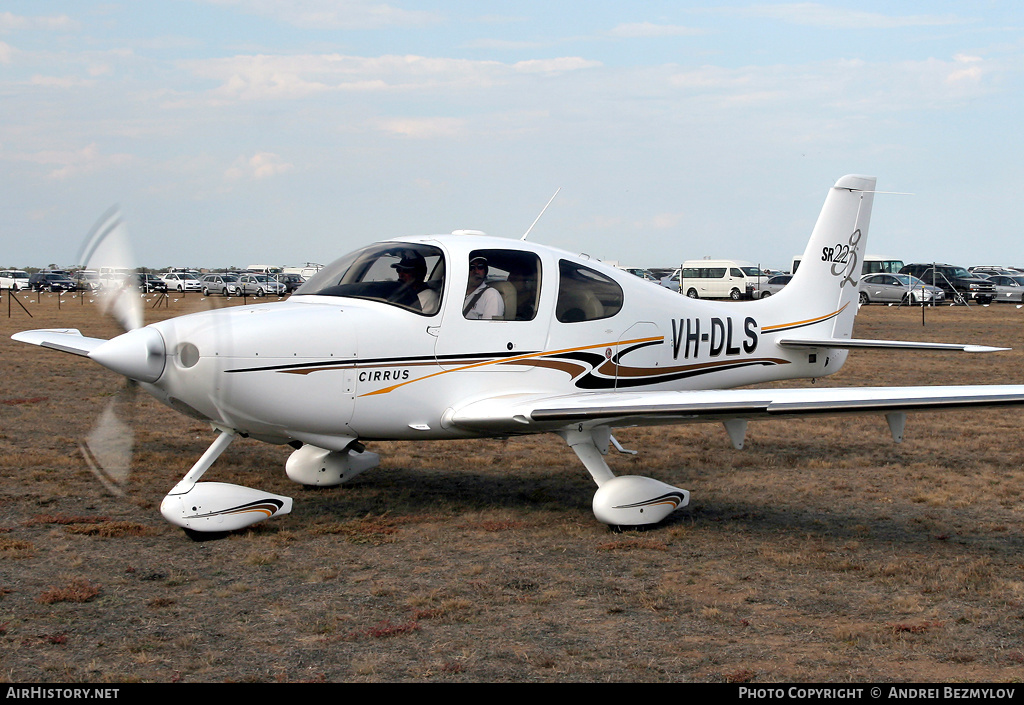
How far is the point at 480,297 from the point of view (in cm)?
751

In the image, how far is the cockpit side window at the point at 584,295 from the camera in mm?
7859

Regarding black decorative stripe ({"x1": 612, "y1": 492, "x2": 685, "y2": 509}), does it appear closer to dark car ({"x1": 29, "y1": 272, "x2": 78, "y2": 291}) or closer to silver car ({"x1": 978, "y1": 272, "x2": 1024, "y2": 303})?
silver car ({"x1": 978, "y1": 272, "x2": 1024, "y2": 303})

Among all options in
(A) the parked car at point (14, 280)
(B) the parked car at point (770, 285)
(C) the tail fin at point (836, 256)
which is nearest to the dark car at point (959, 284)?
(B) the parked car at point (770, 285)

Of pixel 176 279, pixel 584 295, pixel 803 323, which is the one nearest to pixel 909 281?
pixel 803 323

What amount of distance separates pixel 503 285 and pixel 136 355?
288 cm

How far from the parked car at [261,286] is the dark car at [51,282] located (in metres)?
12.8

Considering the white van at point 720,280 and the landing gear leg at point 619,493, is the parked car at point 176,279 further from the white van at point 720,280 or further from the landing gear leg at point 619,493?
the landing gear leg at point 619,493

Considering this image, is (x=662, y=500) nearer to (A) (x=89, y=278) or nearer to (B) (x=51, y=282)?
(A) (x=89, y=278)

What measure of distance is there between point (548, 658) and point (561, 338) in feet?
11.8

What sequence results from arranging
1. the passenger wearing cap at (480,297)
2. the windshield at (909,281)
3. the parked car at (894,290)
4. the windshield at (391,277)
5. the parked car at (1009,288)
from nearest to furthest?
the windshield at (391,277) → the passenger wearing cap at (480,297) → the parked car at (894,290) → the windshield at (909,281) → the parked car at (1009,288)

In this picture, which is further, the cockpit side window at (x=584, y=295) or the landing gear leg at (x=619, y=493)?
the cockpit side window at (x=584, y=295)

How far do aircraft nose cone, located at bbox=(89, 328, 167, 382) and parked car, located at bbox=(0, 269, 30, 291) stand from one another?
6588 centimetres

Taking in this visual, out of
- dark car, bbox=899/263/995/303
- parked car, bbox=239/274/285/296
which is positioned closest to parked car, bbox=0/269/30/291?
parked car, bbox=239/274/285/296

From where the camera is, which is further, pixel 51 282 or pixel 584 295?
pixel 51 282
